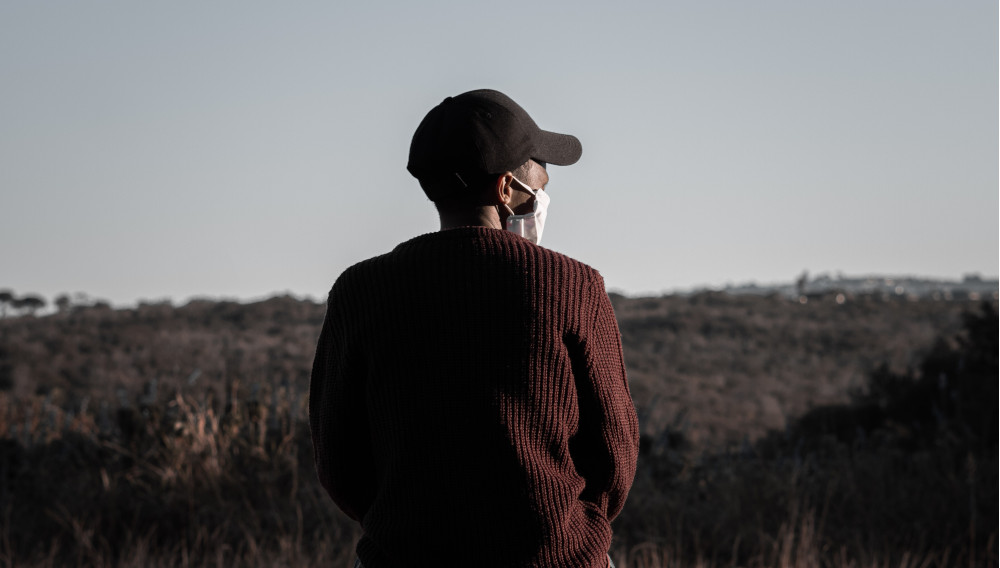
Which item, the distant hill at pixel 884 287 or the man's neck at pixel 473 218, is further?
the distant hill at pixel 884 287

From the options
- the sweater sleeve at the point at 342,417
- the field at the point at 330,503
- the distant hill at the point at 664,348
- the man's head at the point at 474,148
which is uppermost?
the man's head at the point at 474,148

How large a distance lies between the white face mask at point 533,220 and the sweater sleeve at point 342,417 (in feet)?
1.44

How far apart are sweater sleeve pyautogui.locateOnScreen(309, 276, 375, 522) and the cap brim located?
558mm

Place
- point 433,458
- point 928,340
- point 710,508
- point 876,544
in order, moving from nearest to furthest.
→ point 433,458 → point 876,544 → point 710,508 → point 928,340

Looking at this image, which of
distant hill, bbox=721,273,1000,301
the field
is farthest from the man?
distant hill, bbox=721,273,1000,301

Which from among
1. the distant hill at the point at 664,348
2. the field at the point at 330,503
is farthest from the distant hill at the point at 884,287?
the field at the point at 330,503

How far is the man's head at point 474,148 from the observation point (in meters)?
2.19

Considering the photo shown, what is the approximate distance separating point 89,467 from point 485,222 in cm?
530

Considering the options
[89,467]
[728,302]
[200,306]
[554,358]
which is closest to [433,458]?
[554,358]

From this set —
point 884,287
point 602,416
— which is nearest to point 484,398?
point 602,416

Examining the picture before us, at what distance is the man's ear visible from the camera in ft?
7.37

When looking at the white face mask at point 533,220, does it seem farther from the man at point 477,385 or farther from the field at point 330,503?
the field at point 330,503

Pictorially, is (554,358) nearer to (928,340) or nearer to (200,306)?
(928,340)

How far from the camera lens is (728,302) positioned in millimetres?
38000
